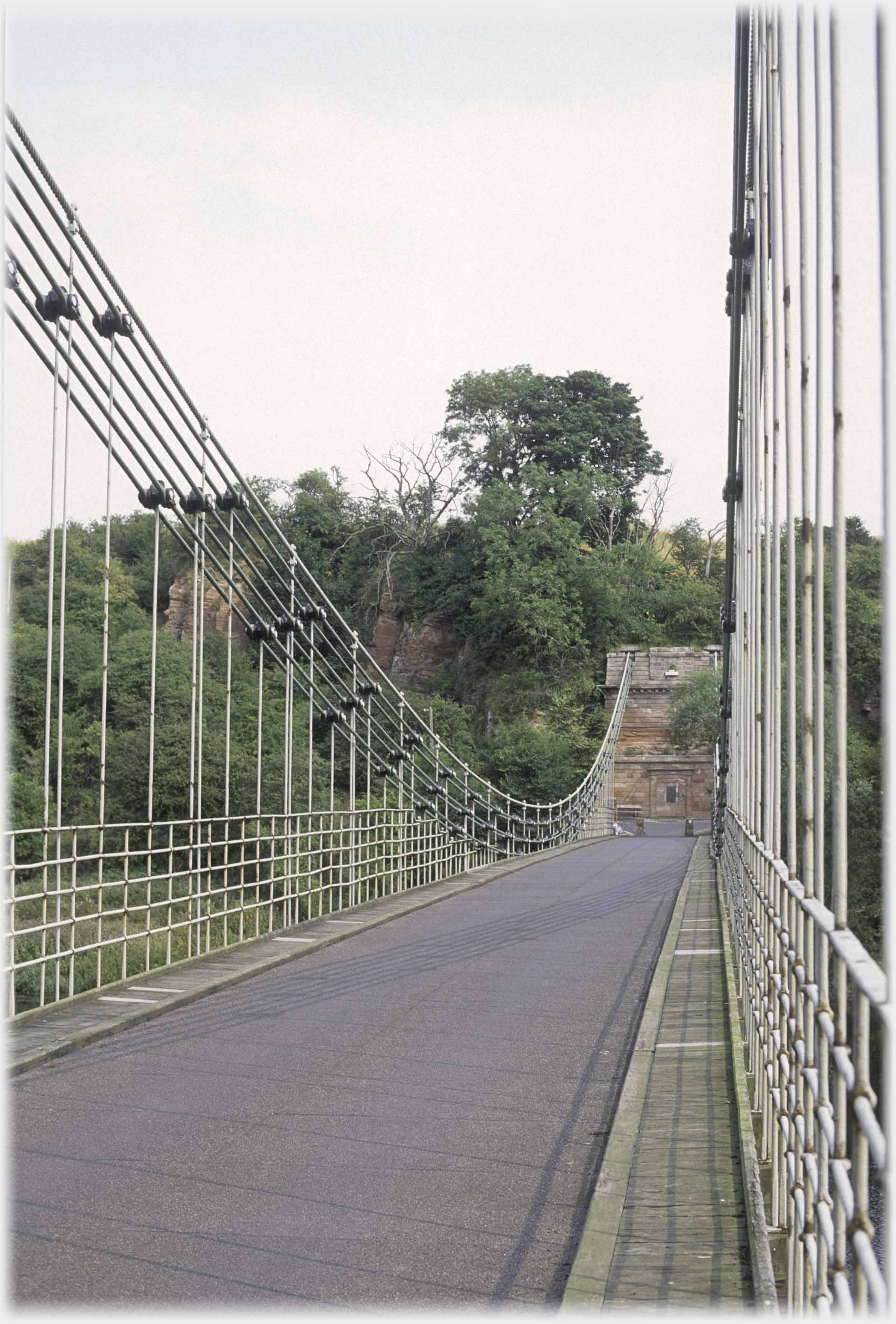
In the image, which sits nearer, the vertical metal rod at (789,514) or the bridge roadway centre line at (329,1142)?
the vertical metal rod at (789,514)

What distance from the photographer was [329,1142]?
4082mm

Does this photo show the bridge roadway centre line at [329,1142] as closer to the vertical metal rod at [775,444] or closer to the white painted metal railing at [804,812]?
the white painted metal railing at [804,812]

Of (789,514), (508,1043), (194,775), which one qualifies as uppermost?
(789,514)

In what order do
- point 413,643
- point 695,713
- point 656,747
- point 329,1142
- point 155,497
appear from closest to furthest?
1. point 329,1142
2. point 155,497
3. point 695,713
4. point 656,747
5. point 413,643

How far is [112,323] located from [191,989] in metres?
3.24

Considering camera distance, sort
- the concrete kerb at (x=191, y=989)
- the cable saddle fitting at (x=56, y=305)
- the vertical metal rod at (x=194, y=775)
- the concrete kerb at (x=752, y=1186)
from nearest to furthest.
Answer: the concrete kerb at (x=752, y=1186) → the concrete kerb at (x=191, y=989) → the cable saddle fitting at (x=56, y=305) → the vertical metal rod at (x=194, y=775)

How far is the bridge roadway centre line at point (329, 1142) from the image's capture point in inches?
118

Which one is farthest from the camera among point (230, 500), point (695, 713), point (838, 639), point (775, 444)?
point (695, 713)

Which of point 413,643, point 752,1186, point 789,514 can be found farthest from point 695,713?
point 789,514

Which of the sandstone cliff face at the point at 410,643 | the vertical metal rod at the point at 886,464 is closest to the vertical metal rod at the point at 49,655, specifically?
the vertical metal rod at the point at 886,464

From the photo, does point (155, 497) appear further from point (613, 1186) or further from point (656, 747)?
point (656, 747)

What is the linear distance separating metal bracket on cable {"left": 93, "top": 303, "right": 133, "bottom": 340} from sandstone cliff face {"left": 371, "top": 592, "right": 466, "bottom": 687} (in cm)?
3928

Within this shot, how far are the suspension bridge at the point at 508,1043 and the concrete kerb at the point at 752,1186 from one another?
0.02 m

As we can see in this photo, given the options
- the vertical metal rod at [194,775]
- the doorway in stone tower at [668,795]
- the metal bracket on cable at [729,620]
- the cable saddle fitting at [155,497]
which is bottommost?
the doorway in stone tower at [668,795]
